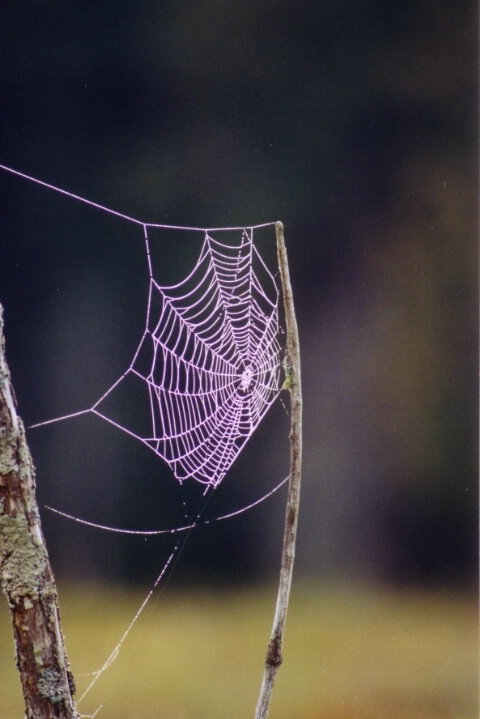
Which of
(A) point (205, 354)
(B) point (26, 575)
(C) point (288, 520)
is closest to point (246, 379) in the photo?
(A) point (205, 354)

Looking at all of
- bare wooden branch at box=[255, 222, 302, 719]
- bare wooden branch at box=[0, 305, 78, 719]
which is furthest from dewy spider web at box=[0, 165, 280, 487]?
bare wooden branch at box=[0, 305, 78, 719]

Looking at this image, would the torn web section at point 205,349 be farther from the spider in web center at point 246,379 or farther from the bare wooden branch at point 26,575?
the bare wooden branch at point 26,575

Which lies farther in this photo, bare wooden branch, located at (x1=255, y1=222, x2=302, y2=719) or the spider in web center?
the spider in web center

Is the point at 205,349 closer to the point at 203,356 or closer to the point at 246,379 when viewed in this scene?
the point at 203,356

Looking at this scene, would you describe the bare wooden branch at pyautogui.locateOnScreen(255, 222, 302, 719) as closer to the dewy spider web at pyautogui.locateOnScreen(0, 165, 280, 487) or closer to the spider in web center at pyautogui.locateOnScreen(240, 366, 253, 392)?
the dewy spider web at pyautogui.locateOnScreen(0, 165, 280, 487)

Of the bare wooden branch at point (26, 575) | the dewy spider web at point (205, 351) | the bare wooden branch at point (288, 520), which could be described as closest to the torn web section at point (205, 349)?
the dewy spider web at point (205, 351)

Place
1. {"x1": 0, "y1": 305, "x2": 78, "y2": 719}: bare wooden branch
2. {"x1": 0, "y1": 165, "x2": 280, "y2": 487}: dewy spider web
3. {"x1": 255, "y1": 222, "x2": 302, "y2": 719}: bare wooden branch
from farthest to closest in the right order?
{"x1": 0, "y1": 165, "x2": 280, "y2": 487}: dewy spider web
{"x1": 255, "y1": 222, "x2": 302, "y2": 719}: bare wooden branch
{"x1": 0, "y1": 305, "x2": 78, "y2": 719}: bare wooden branch
